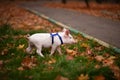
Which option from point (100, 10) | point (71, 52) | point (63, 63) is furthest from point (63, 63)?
point (100, 10)

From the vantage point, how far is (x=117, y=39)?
847cm

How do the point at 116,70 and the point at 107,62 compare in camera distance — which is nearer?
the point at 116,70

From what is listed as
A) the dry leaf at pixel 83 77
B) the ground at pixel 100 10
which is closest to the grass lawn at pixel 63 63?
the dry leaf at pixel 83 77

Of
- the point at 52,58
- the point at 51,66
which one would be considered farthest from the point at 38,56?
the point at 51,66

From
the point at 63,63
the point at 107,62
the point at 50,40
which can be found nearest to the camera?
the point at 63,63

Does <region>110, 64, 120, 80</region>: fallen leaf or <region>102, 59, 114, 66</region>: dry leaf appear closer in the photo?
<region>110, 64, 120, 80</region>: fallen leaf

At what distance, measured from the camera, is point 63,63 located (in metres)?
5.50

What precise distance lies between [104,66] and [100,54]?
131 cm

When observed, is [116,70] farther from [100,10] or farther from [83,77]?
[100,10]

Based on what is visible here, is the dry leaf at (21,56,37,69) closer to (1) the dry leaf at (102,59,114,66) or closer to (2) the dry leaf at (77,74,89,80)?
(2) the dry leaf at (77,74,89,80)

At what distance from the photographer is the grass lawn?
15.8 feet

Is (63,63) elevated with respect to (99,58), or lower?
elevated

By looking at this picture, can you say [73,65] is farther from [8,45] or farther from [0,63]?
[8,45]

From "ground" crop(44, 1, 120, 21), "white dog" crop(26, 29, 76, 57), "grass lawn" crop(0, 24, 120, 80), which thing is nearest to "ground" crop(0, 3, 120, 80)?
"grass lawn" crop(0, 24, 120, 80)
